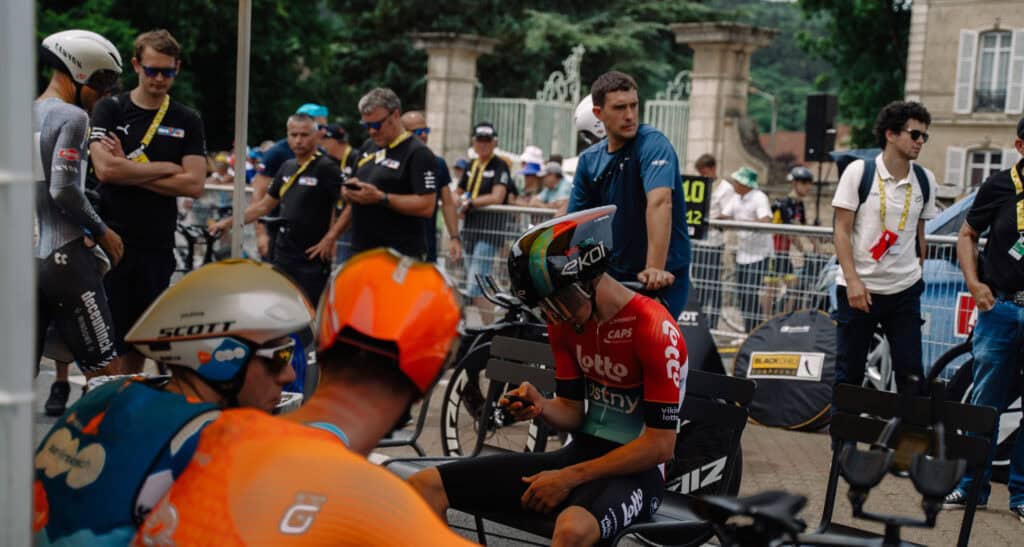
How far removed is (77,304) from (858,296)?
13.0 ft

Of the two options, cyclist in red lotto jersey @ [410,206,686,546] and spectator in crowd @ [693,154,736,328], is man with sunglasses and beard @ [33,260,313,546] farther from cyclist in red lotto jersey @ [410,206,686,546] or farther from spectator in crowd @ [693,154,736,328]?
spectator in crowd @ [693,154,736,328]

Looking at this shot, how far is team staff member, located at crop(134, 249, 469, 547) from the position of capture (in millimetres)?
2076

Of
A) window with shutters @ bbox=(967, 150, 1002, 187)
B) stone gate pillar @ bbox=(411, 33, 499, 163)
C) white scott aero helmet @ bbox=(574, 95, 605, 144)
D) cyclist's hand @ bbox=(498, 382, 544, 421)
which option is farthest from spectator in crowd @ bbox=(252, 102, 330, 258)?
window with shutters @ bbox=(967, 150, 1002, 187)

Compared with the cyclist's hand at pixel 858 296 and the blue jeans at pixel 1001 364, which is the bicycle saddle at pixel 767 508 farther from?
the cyclist's hand at pixel 858 296

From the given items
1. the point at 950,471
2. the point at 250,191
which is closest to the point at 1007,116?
the point at 250,191

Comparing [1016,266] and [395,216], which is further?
[395,216]

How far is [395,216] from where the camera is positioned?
8.38m

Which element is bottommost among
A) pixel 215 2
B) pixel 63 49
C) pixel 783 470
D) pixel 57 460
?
pixel 783 470

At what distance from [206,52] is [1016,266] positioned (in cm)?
2881

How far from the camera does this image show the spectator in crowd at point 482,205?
37.7 ft

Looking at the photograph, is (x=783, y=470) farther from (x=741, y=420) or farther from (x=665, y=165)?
(x=741, y=420)

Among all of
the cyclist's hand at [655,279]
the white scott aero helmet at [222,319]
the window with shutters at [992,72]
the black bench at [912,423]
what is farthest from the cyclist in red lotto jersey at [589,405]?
the window with shutters at [992,72]

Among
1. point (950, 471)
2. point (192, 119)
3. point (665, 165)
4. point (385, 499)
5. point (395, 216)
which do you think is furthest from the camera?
point (395, 216)

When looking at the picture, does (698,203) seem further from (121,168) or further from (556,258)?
(556,258)
